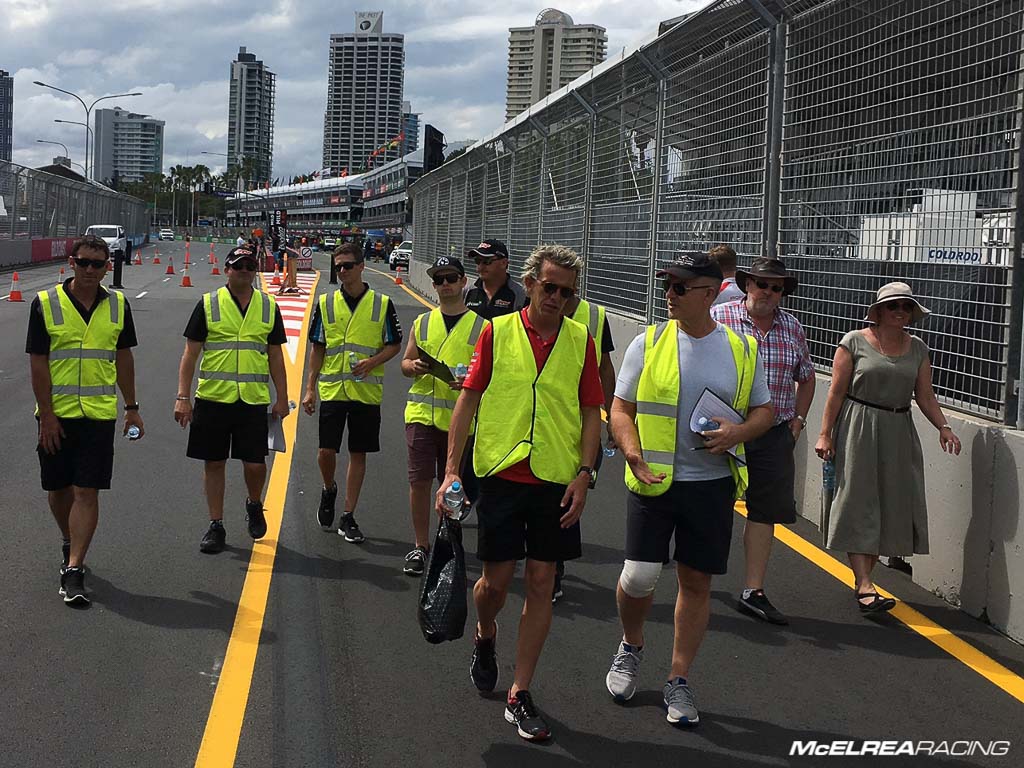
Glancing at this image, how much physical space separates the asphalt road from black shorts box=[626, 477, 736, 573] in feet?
2.07

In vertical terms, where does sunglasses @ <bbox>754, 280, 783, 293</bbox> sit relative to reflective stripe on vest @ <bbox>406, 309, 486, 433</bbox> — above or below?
above

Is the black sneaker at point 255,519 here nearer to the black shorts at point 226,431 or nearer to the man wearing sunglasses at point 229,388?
the man wearing sunglasses at point 229,388

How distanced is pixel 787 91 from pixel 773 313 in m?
3.39

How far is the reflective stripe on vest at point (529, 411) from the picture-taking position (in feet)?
15.1

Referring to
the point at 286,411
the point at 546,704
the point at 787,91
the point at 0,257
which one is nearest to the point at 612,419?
the point at 546,704

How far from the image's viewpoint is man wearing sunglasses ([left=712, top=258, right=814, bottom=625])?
6180 mm

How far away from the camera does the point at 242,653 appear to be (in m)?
5.32

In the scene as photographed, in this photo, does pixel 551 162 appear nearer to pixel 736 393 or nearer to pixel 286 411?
pixel 286 411

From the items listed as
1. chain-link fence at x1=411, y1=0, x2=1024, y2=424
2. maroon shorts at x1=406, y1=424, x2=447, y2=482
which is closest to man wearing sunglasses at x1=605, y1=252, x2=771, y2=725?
maroon shorts at x1=406, y1=424, x2=447, y2=482

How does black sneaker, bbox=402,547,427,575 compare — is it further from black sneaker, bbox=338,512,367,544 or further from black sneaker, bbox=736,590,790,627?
black sneaker, bbox=736,590,790,627

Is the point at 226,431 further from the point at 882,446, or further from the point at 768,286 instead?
the point at 882,446

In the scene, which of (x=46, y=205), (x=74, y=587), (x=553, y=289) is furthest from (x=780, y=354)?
(x=46, y=205)

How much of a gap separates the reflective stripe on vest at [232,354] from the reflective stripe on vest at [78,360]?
768mm

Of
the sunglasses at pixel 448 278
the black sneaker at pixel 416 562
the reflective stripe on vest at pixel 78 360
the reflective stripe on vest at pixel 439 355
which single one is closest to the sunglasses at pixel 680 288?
the reflective stripe on vest at pixel 439 355
